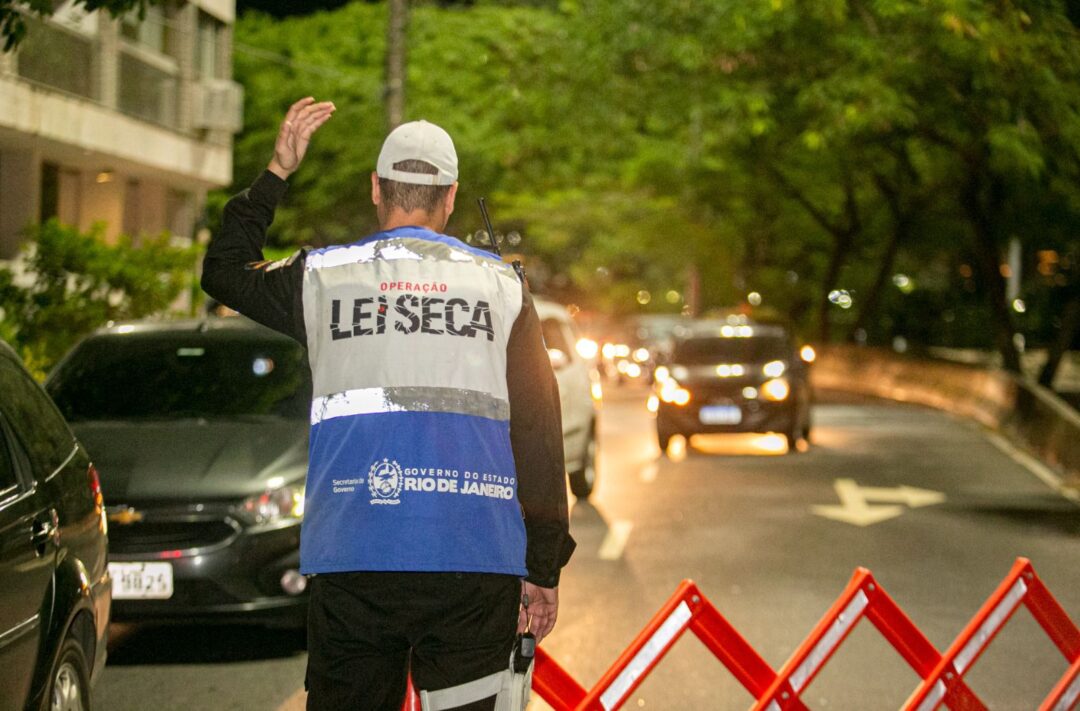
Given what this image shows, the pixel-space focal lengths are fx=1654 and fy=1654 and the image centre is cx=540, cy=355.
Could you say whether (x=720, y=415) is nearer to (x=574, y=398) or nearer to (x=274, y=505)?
(x=574, y=398)

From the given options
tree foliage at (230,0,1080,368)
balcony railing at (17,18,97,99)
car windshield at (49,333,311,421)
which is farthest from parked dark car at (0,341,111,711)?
balcony railing at (17,18,97,99)

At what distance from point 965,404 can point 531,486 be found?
26.5 m

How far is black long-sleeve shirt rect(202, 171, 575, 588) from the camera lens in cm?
355

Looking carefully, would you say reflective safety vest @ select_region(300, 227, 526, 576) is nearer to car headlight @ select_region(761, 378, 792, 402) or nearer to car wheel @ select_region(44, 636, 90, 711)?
car wheel @ select_region(44, 636, 90, 711)

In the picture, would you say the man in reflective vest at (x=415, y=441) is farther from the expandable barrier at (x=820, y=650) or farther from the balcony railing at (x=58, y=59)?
the balcony railing at (x=58, y=59)

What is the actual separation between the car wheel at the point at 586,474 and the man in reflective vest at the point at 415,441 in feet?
35.7

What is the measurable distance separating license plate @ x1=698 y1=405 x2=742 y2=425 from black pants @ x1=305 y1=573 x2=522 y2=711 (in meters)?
16.6

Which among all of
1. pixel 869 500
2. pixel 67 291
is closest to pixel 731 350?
pixel 869 500

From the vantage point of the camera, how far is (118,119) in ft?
77.7

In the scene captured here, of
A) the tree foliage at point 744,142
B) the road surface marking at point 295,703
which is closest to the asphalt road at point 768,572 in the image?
the road surface marking at point 295,703

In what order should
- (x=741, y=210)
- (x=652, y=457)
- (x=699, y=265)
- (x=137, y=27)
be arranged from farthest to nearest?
(x=699, y=265)
(x=741, y=210)
(x=137, y=27)
(x=652, y=457)

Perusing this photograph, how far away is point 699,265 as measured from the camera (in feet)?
189

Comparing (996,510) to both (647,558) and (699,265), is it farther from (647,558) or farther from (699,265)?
(699,265)

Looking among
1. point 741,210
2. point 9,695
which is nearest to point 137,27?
point 9,695
